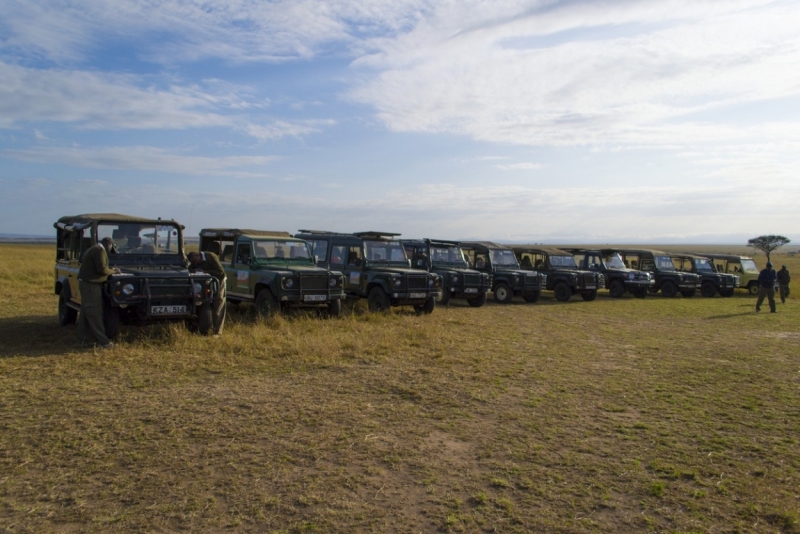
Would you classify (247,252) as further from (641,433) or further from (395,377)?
(641,433)

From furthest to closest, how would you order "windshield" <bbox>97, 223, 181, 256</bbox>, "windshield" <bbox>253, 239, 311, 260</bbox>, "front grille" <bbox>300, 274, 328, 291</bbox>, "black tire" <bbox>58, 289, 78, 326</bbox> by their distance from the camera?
"windshield" <bbox>253, 239, 311, 260</bbox>, "front grille" <bbox>300, 274, 328, 291</bbox>, "black tire" <bbox>58, 289, 78, 326</bbox>, "windshield" <bbox>97, 223, 181, 256</bbox>

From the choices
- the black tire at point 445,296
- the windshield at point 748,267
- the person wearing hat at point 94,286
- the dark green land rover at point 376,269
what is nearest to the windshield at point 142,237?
the person wearing hat at point 94,286

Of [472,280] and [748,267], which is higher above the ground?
[748,267]

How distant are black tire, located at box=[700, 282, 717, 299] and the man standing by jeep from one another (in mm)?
20457

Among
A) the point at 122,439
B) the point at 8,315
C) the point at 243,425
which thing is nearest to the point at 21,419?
the point at 122,439

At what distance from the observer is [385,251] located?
14680 millimetres

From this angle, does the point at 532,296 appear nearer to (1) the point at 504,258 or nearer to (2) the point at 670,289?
(1) the point at 504,258

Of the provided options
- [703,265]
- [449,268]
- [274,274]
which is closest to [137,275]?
[274,274]

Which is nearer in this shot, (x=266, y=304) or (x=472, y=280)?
→ (x=266, y=304)

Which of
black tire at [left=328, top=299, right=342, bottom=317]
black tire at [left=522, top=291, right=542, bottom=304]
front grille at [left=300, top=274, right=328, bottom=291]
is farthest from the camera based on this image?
black tire at [left=522, top=291, right=542, bottom=304]

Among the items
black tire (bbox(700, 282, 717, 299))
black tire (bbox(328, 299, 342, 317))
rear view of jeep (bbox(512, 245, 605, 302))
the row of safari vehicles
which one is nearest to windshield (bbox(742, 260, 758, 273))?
black tire (bbox(700, 282, 717, 299))

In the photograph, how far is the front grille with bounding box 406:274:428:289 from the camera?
13383mm

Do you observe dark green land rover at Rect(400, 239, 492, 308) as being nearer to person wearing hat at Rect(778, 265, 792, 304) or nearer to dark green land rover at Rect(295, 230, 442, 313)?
dark green land rover at Rect(295, 230, 442, 313)

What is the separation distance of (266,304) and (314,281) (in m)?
0.99
